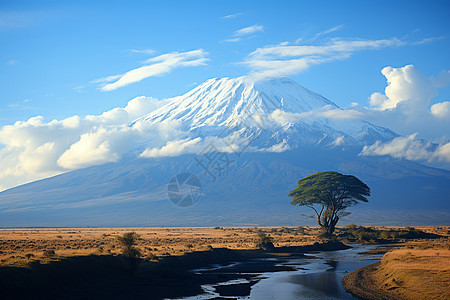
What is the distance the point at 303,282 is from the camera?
3525cm

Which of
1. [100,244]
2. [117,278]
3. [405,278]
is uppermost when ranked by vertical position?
[100,244]

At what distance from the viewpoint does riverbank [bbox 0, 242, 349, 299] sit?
1104 inches

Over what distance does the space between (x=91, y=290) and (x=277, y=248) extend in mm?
36482

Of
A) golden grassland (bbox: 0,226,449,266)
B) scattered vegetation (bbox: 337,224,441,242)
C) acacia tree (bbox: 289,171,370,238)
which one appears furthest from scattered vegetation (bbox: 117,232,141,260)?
scattered vegetation (bbox: 337,224,441,242)

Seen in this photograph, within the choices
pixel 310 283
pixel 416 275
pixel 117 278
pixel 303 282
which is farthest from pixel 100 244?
pixel 416 275

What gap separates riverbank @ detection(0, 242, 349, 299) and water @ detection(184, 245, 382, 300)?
78 centimetres

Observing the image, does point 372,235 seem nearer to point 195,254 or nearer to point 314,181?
point 314,181

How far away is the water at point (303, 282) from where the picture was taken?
30125mm

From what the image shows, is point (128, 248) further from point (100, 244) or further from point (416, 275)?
point (100, 244)

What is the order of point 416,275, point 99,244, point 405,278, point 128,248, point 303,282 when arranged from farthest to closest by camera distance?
point 99,244 → point 128,248 → point 303,282 → point 405,278 → point 416,275

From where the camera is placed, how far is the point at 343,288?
32.2 meters

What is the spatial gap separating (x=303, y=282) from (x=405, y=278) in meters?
7.00

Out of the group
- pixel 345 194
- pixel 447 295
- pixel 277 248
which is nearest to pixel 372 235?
pixel 345 194

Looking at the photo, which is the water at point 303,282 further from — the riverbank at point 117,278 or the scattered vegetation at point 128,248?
the scattered vegetation at point 128,248
